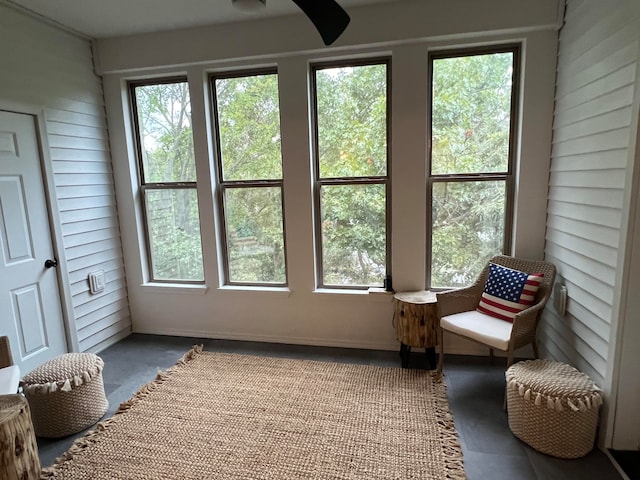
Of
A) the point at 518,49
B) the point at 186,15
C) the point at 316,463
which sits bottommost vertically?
the point at 316,463

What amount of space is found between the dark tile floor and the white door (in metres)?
0.58

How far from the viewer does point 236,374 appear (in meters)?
2.78

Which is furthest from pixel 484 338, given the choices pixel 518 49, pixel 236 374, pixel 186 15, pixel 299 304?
pixel 186 15

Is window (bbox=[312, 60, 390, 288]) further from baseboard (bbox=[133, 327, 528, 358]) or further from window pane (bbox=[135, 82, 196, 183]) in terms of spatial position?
window pane (bbox=[135, 82, 196, 183])

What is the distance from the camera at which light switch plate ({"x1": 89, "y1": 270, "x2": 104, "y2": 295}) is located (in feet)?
10.4

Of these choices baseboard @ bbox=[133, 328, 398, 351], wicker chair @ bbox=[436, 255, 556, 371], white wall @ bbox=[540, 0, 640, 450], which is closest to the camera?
white wall @ bbox=[540, 0, 640, 450]

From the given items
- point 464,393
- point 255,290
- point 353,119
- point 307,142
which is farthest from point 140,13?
point 464,393

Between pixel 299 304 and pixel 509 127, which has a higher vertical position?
pixel 509 127

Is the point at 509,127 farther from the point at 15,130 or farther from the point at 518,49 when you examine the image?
the point at 15,130

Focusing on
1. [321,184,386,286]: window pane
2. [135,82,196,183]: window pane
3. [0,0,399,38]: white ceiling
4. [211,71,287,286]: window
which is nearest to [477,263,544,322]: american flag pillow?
[321,184,386,286]: window pane

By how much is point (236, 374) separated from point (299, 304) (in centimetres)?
80

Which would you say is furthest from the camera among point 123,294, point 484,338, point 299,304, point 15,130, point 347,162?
point 123,294

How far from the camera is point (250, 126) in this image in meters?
3.18

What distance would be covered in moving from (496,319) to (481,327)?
19 centimetres
